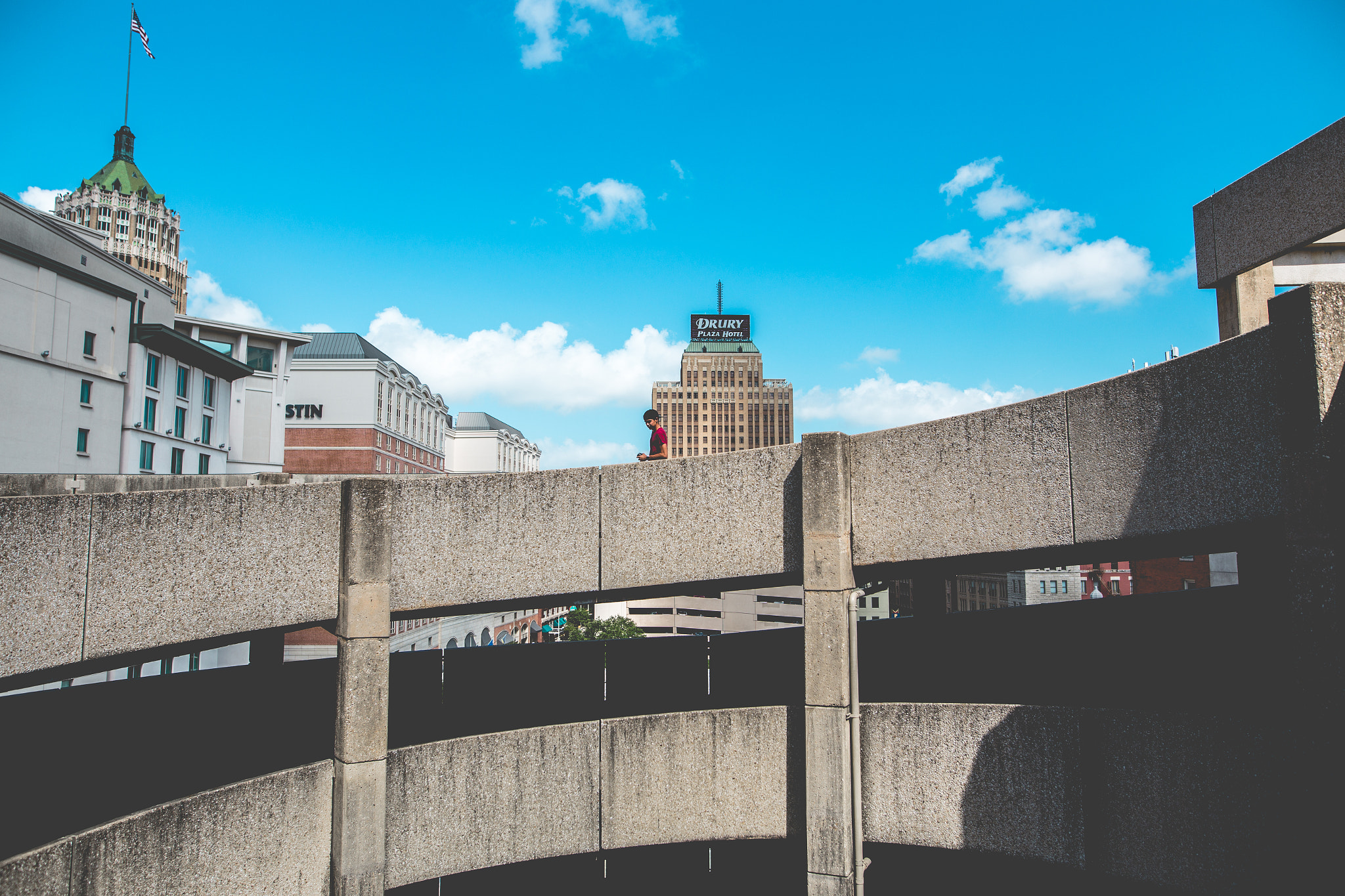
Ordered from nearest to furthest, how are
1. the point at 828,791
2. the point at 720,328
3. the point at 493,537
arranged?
the point at 828,791 → the point at 493,537 → the point at 720,328

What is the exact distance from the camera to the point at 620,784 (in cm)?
1066

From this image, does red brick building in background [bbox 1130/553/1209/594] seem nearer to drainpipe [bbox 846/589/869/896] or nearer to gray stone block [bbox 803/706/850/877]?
drainpipe [bbox 846/589/869/896]

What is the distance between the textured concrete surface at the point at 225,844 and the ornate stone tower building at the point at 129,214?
526ft

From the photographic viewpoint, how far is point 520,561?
10.2 m

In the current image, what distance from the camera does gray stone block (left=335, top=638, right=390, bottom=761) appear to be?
9188 millimetres

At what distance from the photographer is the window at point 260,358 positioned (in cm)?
6312

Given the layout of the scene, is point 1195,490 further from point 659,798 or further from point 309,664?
point 309,664

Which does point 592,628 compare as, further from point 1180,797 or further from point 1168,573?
point 1180,797

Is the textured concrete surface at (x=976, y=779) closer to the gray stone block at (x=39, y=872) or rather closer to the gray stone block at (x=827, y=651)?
the gray stone block at (x=827, y=651)

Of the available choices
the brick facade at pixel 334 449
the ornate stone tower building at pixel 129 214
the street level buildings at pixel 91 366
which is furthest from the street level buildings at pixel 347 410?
the ornate stone tower building at pixel 129 214

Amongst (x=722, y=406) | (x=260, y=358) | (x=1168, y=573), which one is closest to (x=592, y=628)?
(x=260, y=358)

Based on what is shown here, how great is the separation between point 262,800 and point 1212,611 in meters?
12.6

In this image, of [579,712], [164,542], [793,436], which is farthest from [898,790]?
[793,436]

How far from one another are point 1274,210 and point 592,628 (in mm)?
82538
